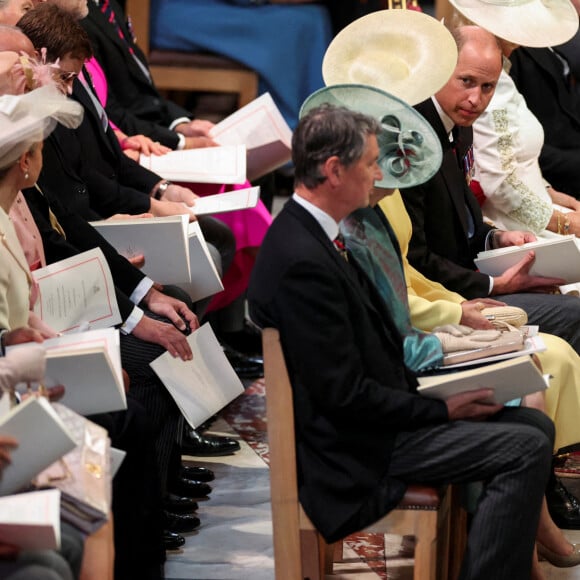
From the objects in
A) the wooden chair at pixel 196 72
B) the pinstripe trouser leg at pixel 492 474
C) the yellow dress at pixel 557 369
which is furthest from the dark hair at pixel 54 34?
the wooden chair at pixel 196 72

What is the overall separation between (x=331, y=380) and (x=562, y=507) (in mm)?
1314

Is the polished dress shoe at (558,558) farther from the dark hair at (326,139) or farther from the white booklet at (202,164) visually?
the white booklet at (202,164)

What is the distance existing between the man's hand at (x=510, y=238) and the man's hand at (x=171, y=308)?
1162 millimetres

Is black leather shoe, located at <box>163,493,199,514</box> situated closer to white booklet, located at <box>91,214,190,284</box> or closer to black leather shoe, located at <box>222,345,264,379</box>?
white booklet, located at <box>91,214,190,284</box>

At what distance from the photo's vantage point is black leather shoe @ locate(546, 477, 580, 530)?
3721 mm

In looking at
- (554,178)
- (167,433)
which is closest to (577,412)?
(167,433)

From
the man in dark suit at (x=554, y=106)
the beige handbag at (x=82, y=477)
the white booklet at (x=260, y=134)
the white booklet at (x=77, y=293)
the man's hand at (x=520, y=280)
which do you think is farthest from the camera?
the man in dark suit at (x=554, y=106)

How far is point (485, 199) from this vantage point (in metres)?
4.59

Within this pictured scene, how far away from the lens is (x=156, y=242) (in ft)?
12.1

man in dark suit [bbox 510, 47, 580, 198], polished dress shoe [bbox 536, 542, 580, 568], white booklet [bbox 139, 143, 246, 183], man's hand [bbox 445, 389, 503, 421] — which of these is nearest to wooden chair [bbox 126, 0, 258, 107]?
man in dark suit [bbox 510, 47, 580, 198]

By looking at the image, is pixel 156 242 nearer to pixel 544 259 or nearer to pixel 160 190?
pixel 160 190

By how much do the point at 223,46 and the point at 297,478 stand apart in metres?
4.43

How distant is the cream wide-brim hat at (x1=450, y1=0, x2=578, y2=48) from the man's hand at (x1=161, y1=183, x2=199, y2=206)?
110 centimetres

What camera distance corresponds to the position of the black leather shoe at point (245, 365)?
4.98 metres
